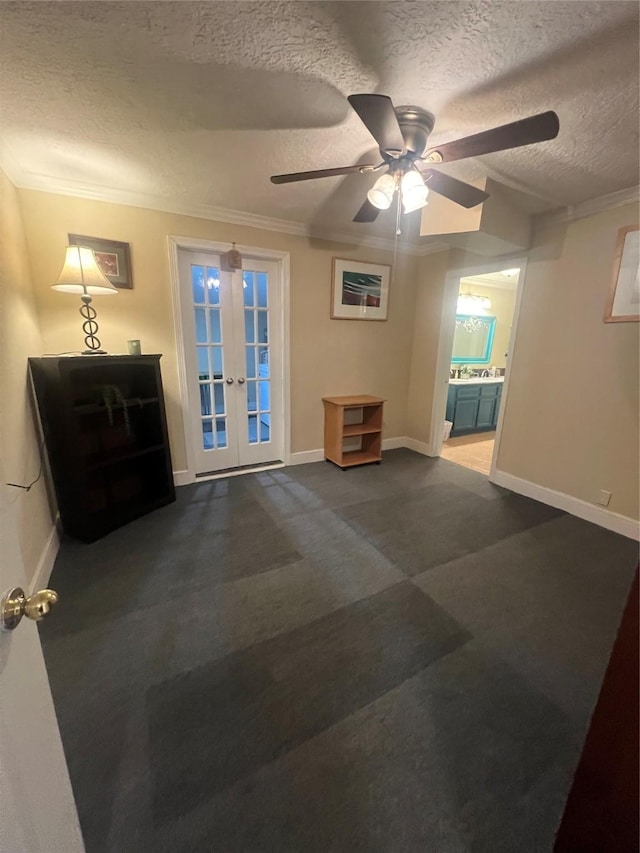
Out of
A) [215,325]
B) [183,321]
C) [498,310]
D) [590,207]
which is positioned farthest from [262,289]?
[498,310]

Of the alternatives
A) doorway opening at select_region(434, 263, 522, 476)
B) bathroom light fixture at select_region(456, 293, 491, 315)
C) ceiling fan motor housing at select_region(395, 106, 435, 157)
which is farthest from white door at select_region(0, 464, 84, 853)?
bathroom light fixture at select_region(456, 293, 491, 315)

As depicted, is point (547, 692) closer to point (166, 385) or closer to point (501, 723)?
point (501, 723)

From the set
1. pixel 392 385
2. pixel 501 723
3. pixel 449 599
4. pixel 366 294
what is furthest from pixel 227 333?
Result: pixel 501 723

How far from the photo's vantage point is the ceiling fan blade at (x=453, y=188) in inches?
67.4

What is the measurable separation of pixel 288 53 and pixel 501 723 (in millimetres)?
2667

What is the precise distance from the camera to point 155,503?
2709mm

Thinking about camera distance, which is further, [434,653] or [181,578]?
[181,578]

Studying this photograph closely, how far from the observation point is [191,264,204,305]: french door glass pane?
2953 mm

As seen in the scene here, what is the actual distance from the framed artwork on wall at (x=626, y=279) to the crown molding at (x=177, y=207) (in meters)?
1.84

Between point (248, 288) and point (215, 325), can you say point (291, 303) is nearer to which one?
point (248, 288)

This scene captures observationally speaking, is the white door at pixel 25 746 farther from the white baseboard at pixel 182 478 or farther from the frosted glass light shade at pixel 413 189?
the white baseboard at pixel 182 478

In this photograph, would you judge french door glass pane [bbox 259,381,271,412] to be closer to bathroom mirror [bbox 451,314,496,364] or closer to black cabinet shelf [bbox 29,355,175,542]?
black cabinet shelf [bbox 29,355,175,542]

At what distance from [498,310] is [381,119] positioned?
4961 mm

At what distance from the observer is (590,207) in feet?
8.14
